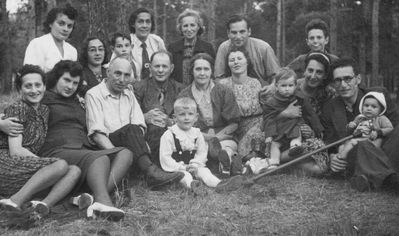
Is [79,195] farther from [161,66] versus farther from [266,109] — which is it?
[266,109]

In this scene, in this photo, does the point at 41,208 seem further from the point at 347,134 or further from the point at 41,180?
the point at 347,134

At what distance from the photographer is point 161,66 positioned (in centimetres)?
598

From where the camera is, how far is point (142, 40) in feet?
23.5

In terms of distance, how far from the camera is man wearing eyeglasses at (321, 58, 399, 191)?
15.9 ft

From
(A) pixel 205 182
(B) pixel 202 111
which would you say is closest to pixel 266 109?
(B) pixel 202 111

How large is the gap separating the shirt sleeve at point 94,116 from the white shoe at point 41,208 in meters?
1.20

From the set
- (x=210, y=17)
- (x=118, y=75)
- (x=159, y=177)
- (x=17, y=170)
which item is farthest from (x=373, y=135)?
(x=210, y=17)

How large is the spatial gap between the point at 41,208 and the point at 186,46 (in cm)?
377

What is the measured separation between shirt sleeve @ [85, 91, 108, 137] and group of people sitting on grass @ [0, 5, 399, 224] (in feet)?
→ 0.04

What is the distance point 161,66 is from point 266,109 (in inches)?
55.9

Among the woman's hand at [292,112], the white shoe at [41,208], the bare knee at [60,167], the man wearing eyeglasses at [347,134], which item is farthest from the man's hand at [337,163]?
the white shoe at [41,208]

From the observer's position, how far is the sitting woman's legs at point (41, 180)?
4027 millimetres

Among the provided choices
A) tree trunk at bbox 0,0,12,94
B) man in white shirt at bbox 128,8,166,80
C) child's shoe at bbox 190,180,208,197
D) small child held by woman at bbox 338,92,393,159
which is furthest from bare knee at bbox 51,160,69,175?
tree trunk at bbox 0,0,12,94

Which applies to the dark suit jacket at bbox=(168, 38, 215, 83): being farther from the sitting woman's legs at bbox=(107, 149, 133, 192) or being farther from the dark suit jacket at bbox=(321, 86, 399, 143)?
the sitting woman's legs at bbox=(107, 149, 133, 192)
